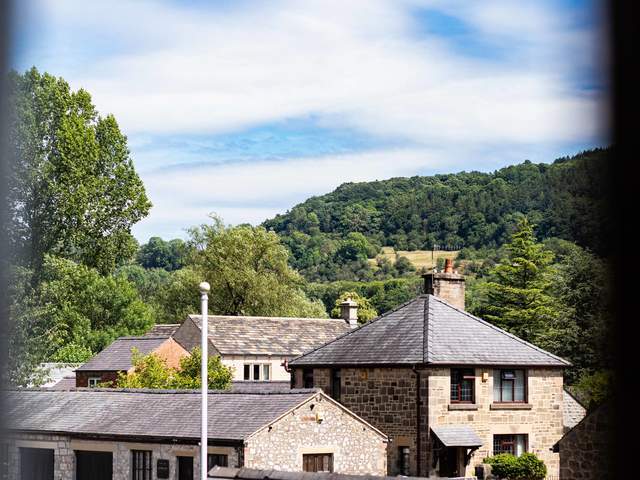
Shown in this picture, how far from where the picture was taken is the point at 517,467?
2127 cm

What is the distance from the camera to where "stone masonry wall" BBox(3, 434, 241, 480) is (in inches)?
683

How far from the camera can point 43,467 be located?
19625 mm

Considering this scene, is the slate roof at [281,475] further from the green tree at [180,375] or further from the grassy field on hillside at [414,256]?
the grassy field on hillside at [414,256]

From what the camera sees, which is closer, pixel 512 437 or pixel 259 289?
pixel 512 437

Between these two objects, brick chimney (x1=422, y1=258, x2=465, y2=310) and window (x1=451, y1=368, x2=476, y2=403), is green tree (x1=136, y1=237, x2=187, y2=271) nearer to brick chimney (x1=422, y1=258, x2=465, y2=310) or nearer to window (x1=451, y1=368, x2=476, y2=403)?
brick chimney (x1=422, y1=258, x2=465, y2=310)

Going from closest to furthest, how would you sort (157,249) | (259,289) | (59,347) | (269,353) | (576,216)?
(576,216) → (269,353) → (59,347) → (259,289) → (157,249)

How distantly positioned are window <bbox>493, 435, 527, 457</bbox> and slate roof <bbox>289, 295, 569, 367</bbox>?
1672 mm

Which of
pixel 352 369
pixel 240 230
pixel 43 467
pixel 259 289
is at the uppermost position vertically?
pixel 240 230

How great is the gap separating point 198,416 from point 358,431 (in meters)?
2.99

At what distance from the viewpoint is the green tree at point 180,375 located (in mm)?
25812

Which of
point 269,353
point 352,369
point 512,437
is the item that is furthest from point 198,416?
point 269,353

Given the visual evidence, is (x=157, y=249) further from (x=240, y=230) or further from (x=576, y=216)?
(x=576, y=216)

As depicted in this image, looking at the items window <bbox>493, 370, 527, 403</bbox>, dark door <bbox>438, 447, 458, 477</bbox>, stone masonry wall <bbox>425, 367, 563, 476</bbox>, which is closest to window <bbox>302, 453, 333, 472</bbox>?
stone masonry wall <bbox>425, 367, 563, 476</bbox>

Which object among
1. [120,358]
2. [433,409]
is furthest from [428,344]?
[120,358]
